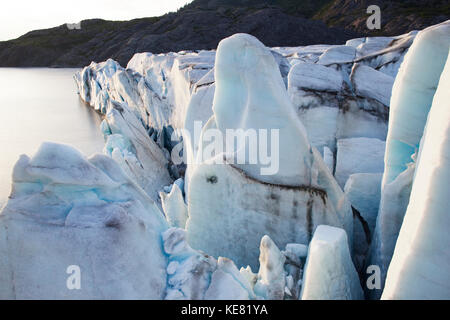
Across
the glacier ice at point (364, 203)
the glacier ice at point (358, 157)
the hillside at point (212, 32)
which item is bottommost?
the glacier ice at point (364, 203)

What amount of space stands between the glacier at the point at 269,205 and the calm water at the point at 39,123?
6174mm

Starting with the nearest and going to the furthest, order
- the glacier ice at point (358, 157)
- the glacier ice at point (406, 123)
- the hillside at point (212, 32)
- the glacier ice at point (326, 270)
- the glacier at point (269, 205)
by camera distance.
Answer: the glacier at point (269, 205), the glacier ice at point (326, 270), the glacier ice at point (406, 123), the glacier ice at point (358, 157), the hillside at point (212, 32)

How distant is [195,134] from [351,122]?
8.24 feet

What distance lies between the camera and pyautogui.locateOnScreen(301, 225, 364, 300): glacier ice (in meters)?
2.81

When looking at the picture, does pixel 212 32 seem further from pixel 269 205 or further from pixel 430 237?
pixel 430 237

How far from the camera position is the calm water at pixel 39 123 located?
1333cm

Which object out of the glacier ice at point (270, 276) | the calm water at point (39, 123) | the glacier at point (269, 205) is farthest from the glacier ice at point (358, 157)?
the calm water at point (39, 123)

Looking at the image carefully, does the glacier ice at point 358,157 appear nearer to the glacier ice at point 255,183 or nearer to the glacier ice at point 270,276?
the glacier ice at point 255,183

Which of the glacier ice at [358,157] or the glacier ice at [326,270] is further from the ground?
the glacier ice at [358,157]
